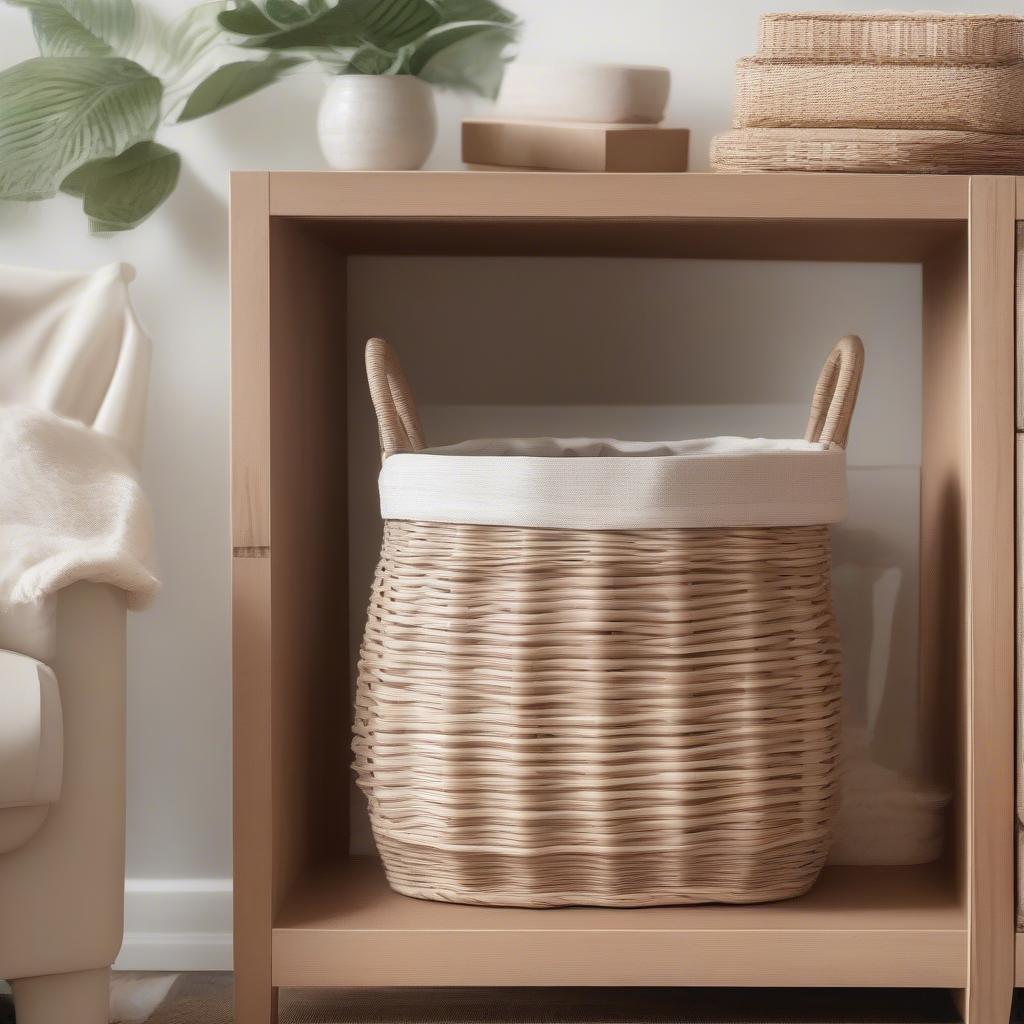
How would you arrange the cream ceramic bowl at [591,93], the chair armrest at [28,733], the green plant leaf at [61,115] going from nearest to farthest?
the chair armrest at [28,733] < the cream ceramic bowl at [591,93] < the green plant leaf at [61,115]

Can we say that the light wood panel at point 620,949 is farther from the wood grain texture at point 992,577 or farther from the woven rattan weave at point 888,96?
the woven rattan weave at point 888,96

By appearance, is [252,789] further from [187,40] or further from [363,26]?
[187,40]

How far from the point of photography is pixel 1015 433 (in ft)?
3.53

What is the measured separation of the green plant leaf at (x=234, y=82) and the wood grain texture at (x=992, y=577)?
790 millimetres

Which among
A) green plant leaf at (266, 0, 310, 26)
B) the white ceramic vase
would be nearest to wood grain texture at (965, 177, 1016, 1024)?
the white ceramic vase

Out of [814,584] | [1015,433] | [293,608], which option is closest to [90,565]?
[293,608]

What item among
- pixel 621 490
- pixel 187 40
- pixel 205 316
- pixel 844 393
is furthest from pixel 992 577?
pixel 187 40

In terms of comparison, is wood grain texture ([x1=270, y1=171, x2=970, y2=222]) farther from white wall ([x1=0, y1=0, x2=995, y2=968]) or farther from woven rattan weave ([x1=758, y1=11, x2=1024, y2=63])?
white wall ([x1=0, y1=0, x2=995, y2=968])

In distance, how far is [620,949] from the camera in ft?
3.53

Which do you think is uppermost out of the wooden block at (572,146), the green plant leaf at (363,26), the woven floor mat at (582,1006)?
the green plant leaf at (363,26)

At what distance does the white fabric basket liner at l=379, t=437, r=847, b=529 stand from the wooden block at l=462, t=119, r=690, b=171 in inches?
13.0

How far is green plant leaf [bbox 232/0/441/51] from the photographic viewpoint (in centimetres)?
120

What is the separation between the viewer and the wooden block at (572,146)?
1199mm

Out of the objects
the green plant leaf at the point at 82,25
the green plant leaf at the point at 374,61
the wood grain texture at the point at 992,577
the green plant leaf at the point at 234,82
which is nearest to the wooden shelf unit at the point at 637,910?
the wood grain texture at the point at 992,577
